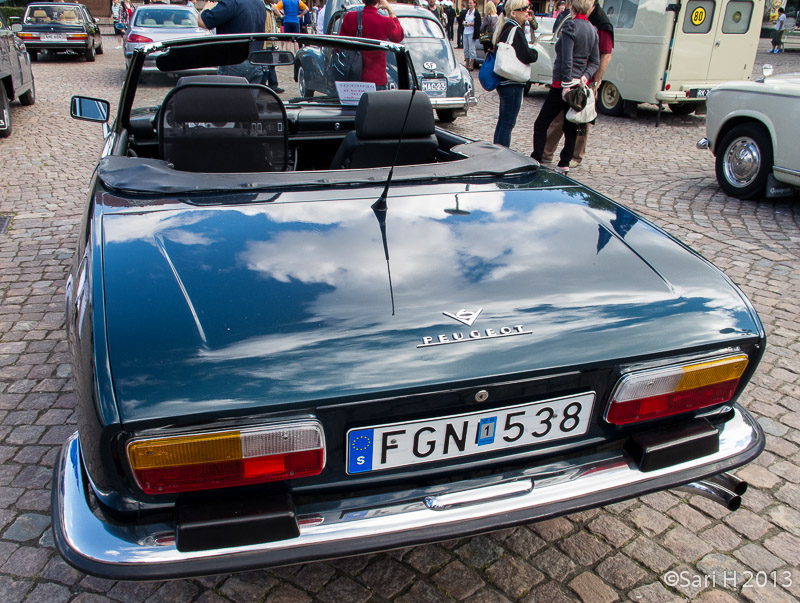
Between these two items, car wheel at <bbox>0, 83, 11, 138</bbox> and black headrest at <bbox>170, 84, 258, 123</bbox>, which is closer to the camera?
black headrest at <bbox>170, 84, 258, 123</bbox>

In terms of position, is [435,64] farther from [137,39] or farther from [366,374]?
[366,374]

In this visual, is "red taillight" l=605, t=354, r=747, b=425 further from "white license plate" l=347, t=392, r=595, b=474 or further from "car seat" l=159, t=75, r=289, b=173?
"car seat" l=159, t=75, r=289, b=173

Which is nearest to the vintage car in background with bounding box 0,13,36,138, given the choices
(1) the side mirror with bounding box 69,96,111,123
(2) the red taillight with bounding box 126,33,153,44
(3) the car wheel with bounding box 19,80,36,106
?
(3) the car wheel with bounding box 19,80,36,106

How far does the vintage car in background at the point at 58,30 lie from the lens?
16688mm

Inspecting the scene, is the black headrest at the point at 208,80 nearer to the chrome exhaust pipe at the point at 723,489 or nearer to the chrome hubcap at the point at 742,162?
the chrome exhaust pipe at the point at 723,489

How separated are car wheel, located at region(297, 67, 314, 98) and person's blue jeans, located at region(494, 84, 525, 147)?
3.41m

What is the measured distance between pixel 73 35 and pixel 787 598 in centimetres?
1918

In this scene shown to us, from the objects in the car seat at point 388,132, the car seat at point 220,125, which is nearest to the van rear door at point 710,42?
the car seat at point 388,132

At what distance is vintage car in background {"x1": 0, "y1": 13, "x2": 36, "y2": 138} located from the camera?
8117 mm

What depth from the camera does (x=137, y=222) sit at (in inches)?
77.3

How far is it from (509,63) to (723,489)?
5492 mm

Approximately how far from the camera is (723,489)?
1902 mm

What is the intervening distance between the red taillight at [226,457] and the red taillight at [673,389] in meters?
0.78

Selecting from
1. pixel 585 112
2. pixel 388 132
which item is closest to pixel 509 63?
pixel 585 112
